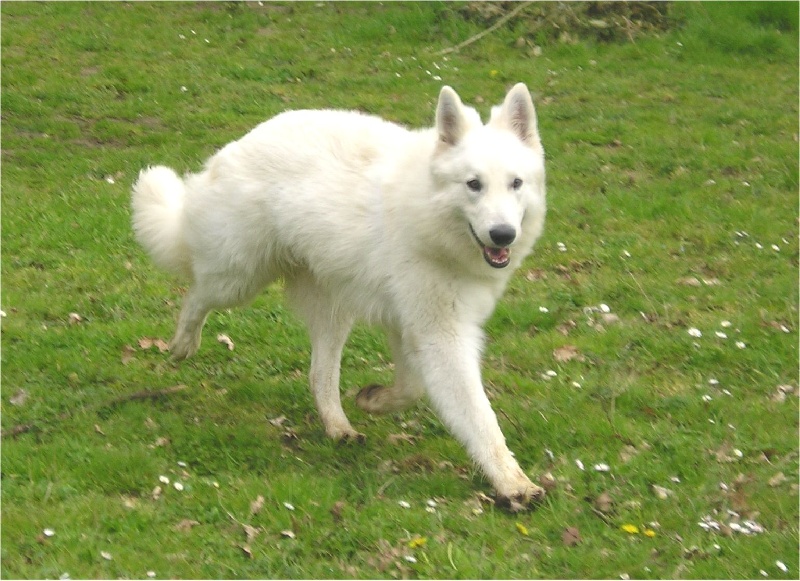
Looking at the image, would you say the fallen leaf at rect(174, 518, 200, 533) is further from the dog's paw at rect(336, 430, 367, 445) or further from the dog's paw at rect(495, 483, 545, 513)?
the dog's paw at rect(495, 483, 545, 513)

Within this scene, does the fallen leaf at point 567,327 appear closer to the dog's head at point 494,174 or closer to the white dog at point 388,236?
the white dog at point 388,236

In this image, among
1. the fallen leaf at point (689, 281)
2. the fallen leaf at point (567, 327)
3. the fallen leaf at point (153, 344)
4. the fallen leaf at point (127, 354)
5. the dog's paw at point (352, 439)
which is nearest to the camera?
the dog's paw at point (352, 439)

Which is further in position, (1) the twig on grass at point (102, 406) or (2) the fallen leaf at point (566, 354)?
(2) the fallen leaf at point (566, 354)

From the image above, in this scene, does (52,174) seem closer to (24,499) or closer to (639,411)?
(24,499)

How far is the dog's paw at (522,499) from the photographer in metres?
4.75

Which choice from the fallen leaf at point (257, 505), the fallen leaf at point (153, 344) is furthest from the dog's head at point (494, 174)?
the fallen leaf at point (153, 344)

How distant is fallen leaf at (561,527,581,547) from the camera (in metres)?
4.52

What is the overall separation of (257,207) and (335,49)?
8063 millimetres

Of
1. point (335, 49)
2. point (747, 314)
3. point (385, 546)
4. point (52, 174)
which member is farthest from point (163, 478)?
point (335, 49)

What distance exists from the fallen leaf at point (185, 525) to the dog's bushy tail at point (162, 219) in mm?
1951

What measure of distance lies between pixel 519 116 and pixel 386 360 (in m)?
2.03

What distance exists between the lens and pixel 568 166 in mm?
9930

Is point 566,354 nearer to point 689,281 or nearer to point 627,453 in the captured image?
point 627,453

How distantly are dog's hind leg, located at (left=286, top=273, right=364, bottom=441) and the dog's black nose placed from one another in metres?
1.23
